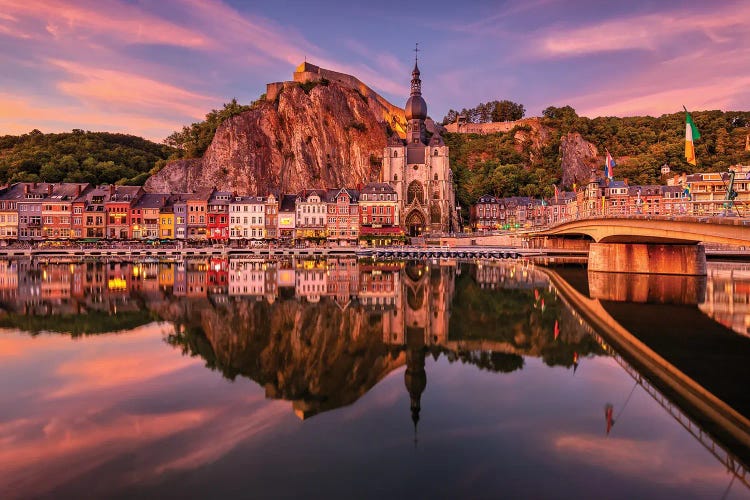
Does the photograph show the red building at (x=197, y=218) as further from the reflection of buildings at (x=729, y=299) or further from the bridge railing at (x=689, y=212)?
the reflection of buildings at (x=729, y=299)

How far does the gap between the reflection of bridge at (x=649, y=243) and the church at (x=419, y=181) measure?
50.7 m

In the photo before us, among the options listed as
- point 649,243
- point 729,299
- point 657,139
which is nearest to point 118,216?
point 649,243

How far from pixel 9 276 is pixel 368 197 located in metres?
57.9

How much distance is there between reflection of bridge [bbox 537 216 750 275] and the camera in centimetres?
2934

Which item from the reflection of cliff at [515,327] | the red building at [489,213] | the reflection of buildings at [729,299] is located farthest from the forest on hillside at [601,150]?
the reflection of cliff at [515,327]

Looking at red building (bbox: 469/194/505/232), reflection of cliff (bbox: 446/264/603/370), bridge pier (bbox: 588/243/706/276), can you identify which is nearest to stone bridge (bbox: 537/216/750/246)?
bridge pier (bbox: 588/243/706/276)

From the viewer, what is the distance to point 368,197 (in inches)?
3652

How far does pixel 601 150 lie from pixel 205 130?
10550 centimetres

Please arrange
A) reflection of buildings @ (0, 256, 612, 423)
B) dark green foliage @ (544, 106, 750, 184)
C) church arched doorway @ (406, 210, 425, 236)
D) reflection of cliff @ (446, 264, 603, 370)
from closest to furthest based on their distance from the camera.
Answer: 1. reflection of buildings @ (0, 256, 612, 423)
2. reflection of cliff @ (446, 264, 603, 370)
3. church arched doorway @ (406, 210, 425, 236)
4. dark green foliage @ (544, 106, 750, 184)

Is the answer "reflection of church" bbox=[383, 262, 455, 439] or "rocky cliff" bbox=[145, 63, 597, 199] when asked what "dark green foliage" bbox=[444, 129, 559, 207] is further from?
"reflection of church" bbox=[383, 262, 455, 439]

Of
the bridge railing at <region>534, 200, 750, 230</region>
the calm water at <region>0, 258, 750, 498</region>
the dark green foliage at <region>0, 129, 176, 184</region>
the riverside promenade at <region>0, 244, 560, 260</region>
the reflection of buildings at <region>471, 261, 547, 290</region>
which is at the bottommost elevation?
the calm water at <region>0, 258, 750, 498</region>

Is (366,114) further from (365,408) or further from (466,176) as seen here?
(365,408)

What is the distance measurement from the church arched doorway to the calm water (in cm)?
7389

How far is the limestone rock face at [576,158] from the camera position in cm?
14050
